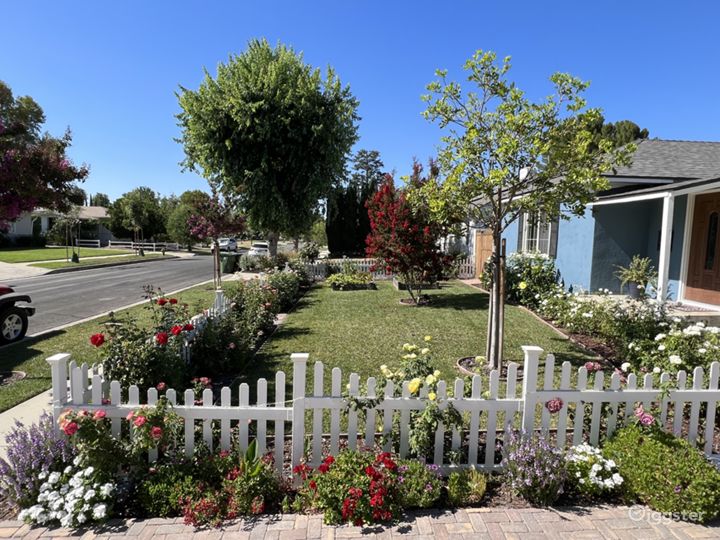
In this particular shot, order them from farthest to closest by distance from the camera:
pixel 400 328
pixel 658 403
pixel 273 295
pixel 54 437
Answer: pixel 273 295 < pixel 400 328 < pixel 658 403 < pixel 54 437

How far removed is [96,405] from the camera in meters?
3.29

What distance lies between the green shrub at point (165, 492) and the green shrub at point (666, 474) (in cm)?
312

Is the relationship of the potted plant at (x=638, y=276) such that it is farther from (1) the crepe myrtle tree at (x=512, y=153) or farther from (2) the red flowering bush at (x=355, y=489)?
(2) the red flowering bush at (x=355, y=489)

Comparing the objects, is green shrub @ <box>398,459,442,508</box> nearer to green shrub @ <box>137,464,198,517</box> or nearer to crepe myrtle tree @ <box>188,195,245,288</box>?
green shrub @ <box>137,464,198,517</box>

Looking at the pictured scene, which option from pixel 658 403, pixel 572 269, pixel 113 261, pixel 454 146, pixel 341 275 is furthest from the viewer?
pixel 113 261

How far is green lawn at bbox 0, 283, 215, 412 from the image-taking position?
5.25m

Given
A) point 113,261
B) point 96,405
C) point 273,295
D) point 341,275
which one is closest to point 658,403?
point 96,405

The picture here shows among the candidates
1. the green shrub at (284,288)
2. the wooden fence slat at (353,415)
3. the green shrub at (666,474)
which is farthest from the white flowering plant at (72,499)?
the green shrub at (284,288)

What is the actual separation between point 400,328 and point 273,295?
3.21 metres

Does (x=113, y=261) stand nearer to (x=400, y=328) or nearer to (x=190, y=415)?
(x=400, y=328)

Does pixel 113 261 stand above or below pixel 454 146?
below

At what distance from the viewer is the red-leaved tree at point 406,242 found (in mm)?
11586

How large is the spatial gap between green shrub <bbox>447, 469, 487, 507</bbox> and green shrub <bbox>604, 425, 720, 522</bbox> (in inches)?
41.6

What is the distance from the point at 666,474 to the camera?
2.98m
